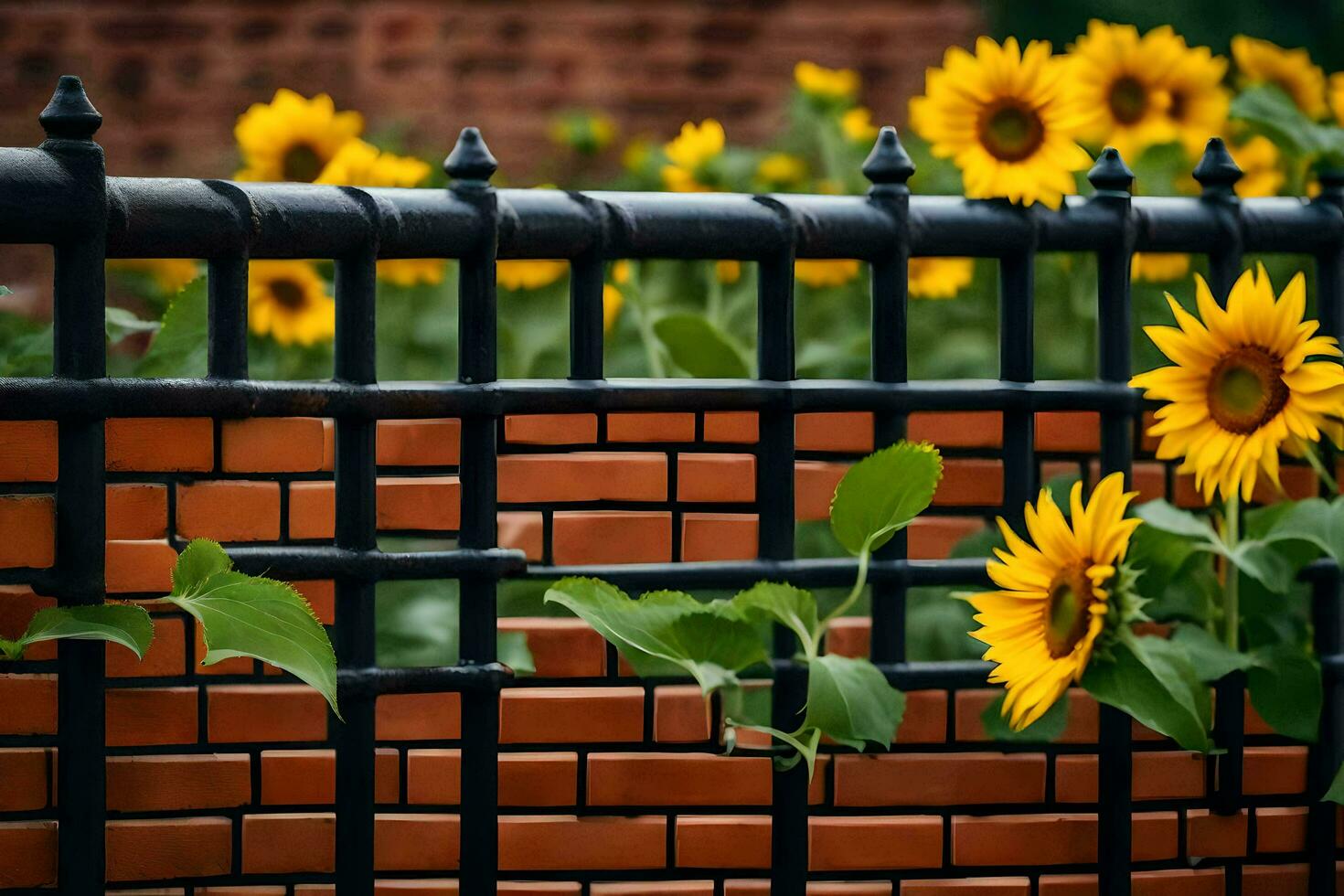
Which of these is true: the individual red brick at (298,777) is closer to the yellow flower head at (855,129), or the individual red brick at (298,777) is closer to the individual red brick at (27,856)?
the individual red brick at (27,856)

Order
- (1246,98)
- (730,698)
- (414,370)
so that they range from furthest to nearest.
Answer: (414,370) → (1246,98) → (730,698)

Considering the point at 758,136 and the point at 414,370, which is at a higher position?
the point at 758,136

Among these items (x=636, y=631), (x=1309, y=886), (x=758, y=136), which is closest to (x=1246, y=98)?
(x=1309, y=886)

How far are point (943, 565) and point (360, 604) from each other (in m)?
0.59

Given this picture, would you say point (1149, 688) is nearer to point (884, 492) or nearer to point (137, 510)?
point (884, 492)

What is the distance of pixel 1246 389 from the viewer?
54.4 inches

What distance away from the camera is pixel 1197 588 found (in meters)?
1.55

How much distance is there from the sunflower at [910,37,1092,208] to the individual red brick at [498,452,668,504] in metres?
0.46

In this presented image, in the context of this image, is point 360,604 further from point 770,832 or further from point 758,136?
point 758,136

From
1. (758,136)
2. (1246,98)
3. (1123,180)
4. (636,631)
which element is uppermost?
(758,136)

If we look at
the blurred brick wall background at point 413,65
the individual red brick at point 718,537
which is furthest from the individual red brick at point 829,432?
the blurred brick wall background at point 413,65

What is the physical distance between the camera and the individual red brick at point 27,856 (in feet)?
4.24

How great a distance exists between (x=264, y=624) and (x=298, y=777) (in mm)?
279

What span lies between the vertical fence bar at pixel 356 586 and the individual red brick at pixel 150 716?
0.15m
